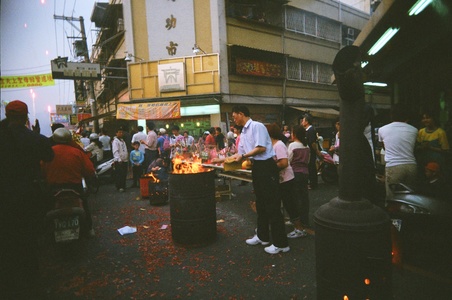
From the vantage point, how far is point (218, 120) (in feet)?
60.2

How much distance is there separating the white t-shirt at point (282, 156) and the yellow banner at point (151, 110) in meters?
13.3

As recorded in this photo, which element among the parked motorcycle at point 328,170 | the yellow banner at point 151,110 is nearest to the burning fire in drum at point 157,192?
the parked motorcycle at point 328,170

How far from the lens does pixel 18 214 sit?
363cm

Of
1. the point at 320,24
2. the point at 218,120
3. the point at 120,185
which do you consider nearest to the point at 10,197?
the point at 120,185

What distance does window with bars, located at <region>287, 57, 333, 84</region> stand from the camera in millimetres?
21547

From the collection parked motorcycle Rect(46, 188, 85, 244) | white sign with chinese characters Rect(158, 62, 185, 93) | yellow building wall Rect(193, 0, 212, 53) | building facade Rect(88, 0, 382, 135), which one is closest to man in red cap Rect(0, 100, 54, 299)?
parked motorcycle Rect(46, 188, 85, 244)

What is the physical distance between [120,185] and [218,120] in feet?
28.5

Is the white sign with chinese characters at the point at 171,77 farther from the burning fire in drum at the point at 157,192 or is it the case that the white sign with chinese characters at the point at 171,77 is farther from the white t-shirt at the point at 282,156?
the white t-shirt at the point at 282,156

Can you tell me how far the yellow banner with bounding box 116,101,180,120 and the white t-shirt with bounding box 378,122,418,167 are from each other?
47.6 ft

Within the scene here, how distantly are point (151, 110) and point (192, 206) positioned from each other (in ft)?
47.1

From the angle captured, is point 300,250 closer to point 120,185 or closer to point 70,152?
point 70,152

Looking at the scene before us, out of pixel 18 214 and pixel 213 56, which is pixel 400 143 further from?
pixel 213 56

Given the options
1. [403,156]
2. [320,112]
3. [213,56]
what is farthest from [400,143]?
[320,112]

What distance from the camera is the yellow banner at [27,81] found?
1892cm
